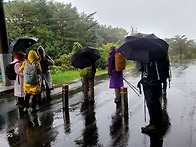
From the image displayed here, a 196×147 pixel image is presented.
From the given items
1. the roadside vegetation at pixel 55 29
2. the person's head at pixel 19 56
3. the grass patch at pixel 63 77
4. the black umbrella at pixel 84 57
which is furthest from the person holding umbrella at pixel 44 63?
the roadside vegetation at pixel 55 29

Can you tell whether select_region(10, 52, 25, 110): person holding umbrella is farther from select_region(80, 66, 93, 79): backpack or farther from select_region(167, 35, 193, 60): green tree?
select_region(167, 35, 193, 60): green tree

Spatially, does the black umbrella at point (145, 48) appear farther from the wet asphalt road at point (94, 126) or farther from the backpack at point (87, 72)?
the backpack at point (87, 72)

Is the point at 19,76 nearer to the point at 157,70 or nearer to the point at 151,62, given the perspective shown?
the point at 151,62

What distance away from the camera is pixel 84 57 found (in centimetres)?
694

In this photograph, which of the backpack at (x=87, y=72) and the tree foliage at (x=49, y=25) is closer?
the backpack at (x=87, y=72)

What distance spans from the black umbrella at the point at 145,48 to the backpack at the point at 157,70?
217 millimetres

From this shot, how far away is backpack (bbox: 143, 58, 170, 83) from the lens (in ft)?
14.5

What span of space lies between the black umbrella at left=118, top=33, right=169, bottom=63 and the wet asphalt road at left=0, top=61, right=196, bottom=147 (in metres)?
1.74

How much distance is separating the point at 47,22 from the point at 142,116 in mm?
22354

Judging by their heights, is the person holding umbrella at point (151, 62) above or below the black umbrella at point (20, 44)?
below

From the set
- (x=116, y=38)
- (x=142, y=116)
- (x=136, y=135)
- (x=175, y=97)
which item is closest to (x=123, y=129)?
(x=136, y=135)

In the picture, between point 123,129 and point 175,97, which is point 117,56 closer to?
point 123,129

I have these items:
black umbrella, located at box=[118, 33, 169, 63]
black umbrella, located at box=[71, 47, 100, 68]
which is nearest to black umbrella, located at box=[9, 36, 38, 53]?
black umbrella, located at box=[71, 47, 100, 68]

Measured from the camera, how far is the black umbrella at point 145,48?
419 centimetres
